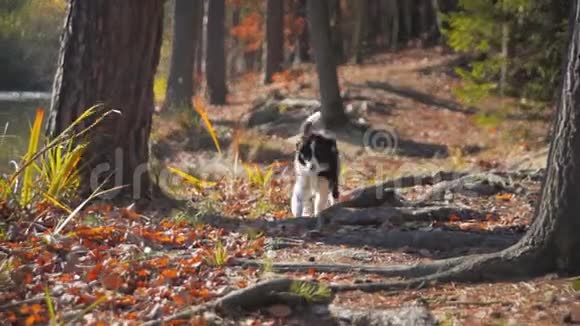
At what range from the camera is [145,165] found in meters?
9.89

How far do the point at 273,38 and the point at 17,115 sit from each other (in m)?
14.4

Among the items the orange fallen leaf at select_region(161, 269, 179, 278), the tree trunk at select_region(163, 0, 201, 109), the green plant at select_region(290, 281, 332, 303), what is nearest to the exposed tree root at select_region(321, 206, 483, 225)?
the orange fallen leaf at select_region(161, 269, 179, 278)

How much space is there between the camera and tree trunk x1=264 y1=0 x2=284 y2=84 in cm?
3222

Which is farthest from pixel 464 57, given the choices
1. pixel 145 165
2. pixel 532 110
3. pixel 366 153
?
pixel 145 165

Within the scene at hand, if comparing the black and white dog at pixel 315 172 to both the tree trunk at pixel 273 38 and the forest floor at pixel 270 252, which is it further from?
the tree trunk at pixel 273 38

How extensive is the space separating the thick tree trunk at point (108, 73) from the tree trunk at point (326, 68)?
1056 cm

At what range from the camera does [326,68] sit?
66.6ft

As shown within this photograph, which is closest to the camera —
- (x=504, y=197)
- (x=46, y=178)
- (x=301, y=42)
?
(x=46, y=178)

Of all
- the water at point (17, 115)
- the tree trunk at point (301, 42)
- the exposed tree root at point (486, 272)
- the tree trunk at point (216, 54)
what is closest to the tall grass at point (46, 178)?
the exposed tree root at point (486, 272)

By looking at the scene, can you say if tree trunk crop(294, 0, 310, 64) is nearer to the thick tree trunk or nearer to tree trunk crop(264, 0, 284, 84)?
tree trunk crop(264, 0, 284, 84)

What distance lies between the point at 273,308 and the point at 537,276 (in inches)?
69.0

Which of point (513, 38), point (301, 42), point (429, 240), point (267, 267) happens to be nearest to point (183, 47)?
point (301, 42)

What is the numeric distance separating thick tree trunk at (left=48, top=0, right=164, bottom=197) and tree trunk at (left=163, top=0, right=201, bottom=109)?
16.2m

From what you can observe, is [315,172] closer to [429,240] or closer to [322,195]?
[322,195]
